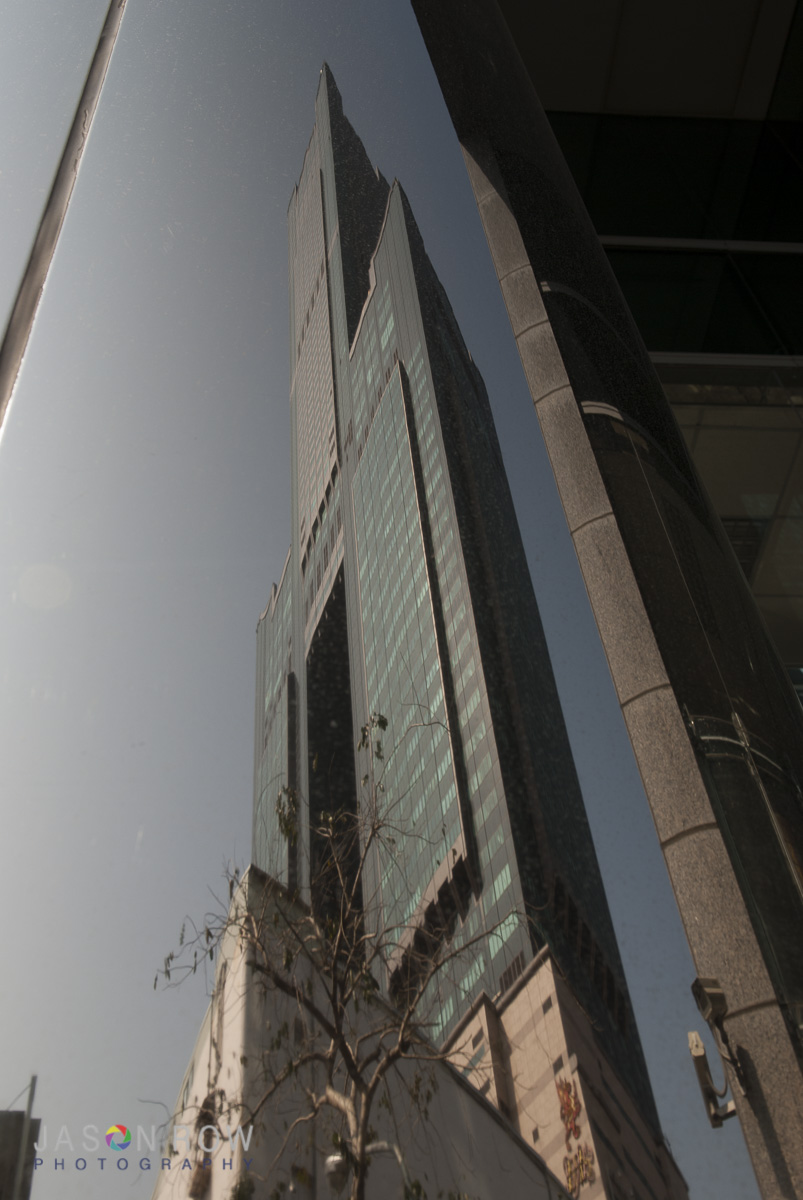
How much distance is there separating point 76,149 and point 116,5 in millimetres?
1128

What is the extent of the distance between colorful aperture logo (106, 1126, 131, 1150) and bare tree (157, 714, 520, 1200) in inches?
4.7

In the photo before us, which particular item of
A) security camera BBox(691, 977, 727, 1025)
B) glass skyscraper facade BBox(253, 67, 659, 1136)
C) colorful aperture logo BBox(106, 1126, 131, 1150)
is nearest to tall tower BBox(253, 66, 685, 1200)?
glass skyscraper facade BBox(253, 67, 659, 1136)

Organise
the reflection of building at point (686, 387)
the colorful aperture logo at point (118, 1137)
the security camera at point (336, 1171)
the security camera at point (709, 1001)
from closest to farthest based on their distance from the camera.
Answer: the colorful aperture logo at point (118, 1137)
the security camera at point (336, 1171)
the security camera at point (709, 1001)
the reflection of building at point (686, 387)

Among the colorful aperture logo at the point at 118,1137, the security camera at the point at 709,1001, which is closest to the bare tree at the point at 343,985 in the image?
the colorful aperture logo at the point at 118,1137

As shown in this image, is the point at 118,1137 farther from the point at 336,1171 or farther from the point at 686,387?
the point at 686,387

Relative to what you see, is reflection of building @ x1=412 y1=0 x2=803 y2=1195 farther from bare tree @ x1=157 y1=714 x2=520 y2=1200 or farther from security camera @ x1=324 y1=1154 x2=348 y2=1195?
security camera @ x1=324 y1=1154 x2=348 y2=1195

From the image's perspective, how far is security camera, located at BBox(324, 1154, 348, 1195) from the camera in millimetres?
1196

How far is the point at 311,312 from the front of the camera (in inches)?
112

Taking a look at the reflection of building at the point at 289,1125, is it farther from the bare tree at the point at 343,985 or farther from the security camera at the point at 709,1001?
the security camera at the point at 709,1001

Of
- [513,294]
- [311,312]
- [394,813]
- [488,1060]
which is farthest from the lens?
[311,312]

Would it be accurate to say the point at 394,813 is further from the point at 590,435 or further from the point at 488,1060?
the point at 590,435

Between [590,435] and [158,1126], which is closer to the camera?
[158,1126]

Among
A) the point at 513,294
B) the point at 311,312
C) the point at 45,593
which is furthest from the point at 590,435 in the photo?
the point at 45,593

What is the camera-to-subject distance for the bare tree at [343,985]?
126 cm
